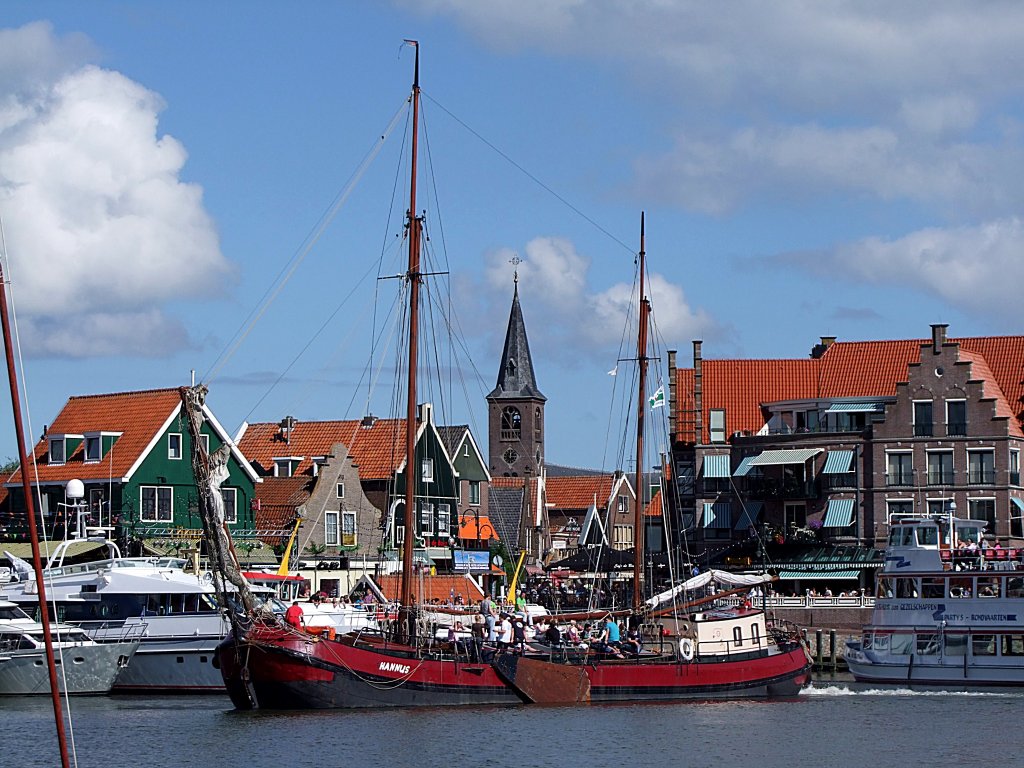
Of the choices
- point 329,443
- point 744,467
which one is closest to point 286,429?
point 329,443

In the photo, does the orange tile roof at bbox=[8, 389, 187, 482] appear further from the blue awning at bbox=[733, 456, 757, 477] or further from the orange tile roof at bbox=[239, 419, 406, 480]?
the blue awning at bbox=[733, 456, 757, 477]

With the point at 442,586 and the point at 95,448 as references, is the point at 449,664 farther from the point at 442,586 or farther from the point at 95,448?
the point at 95,448

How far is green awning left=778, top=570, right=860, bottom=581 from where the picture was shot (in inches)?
3312

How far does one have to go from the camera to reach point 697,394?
95.2 metres

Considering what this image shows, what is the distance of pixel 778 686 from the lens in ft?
186

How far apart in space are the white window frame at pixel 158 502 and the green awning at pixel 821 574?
93.9ft

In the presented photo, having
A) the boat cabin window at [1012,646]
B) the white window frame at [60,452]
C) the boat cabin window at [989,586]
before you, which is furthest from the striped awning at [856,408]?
the white window frame at [60,452]

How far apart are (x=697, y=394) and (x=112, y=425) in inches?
1266

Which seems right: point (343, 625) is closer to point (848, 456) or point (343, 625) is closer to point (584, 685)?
point (584, 685)

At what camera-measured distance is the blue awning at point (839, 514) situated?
8669 cm

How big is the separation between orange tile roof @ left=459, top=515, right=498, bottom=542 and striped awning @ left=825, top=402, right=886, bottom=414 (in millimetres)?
19998

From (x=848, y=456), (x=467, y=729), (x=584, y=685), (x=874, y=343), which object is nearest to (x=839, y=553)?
(x=848, y=456)

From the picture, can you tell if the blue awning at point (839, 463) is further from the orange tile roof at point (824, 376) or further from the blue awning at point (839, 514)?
the orange tile roof at point (824, 376)

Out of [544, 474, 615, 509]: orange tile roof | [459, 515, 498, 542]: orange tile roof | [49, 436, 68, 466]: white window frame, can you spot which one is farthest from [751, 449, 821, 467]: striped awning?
[544, 474, 615, 509]: orange tile roof
